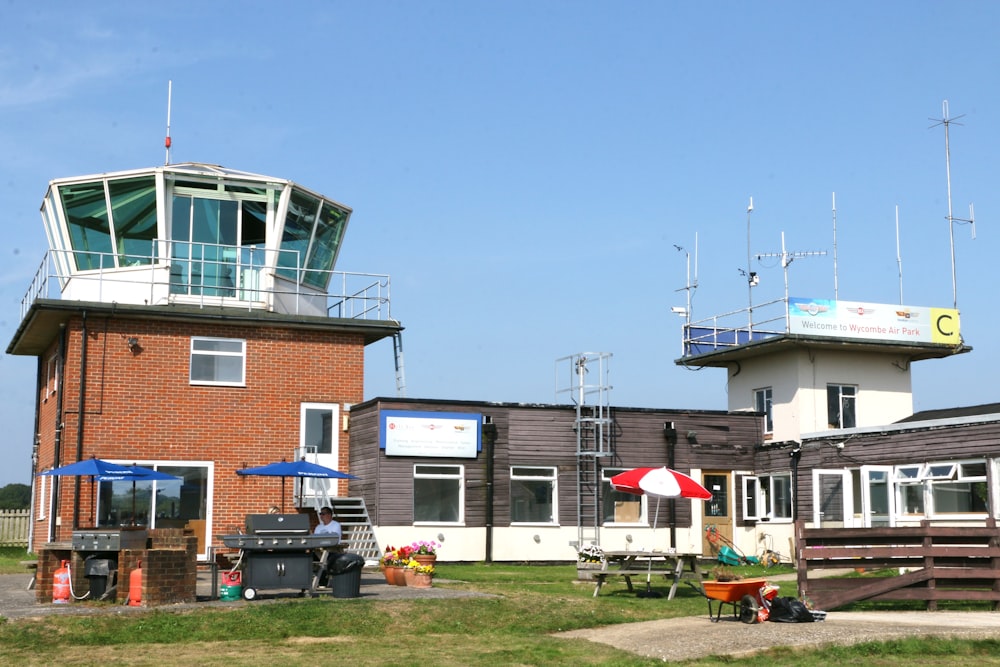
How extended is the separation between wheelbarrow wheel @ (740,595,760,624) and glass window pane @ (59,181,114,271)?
17.2m

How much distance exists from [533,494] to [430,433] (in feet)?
9.56

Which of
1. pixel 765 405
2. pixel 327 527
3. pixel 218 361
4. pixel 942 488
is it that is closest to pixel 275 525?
pixel 327 527

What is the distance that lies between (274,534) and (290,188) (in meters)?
12.1

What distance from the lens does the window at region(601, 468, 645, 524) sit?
1103 inches

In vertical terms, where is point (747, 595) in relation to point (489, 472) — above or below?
below

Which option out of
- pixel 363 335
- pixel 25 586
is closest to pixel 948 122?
pixel 363 335

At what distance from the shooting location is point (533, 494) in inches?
1085

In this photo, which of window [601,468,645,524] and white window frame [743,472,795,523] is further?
white window frame [743,472,795,523]

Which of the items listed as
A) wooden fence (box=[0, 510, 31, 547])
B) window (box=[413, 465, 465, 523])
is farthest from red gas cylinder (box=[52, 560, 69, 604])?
wooden fence (box=[0, 510, 31, 547])

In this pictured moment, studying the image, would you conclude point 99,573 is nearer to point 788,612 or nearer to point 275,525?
point 275,525

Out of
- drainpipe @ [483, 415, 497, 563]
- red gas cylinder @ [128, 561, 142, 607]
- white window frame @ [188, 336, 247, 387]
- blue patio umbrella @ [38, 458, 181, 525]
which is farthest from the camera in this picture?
drainpipe @ [483, 415, 497, 563]

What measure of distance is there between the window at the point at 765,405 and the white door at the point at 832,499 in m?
2.96

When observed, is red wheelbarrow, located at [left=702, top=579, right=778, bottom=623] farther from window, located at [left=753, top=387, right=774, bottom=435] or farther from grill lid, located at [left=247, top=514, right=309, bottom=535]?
window, located at [left=753, top=387, right=774, bottom=435]

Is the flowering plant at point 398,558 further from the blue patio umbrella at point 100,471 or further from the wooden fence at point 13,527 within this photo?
the wooden fence at point 13,527
